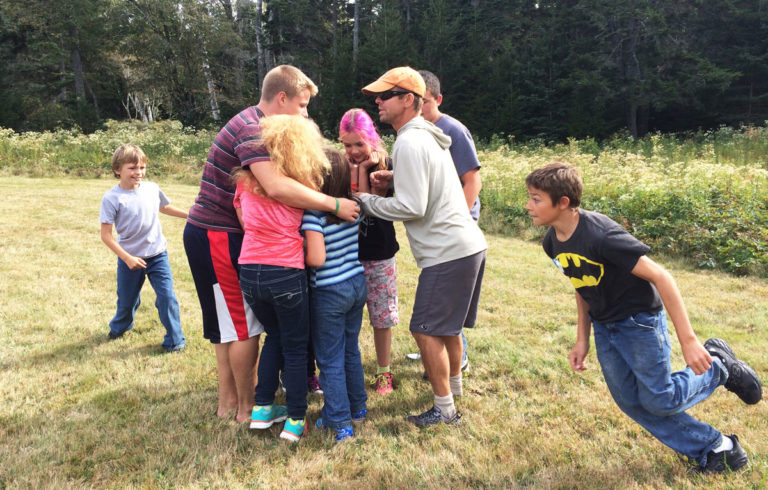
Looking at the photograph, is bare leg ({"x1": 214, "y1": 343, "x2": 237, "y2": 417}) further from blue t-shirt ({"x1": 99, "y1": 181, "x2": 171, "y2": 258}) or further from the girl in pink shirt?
blue t-shirt ({"x1": 99, "y1": 181, "x2": 171, "y2": 258})

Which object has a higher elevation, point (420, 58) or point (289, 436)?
point (420, 58)

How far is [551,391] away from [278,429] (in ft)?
6.18

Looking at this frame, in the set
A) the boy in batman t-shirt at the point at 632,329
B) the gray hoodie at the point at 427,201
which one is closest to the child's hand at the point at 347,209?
the gray hoodie at the point at 427,201

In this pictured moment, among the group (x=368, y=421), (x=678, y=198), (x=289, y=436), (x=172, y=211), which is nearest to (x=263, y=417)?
(x=289, y=436)

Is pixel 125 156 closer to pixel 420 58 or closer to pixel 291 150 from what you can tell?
pixel 291 150

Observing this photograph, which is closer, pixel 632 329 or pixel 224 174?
pixel 632 329

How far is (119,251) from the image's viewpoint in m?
4.12

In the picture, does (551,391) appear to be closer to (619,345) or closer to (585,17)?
(619,345)

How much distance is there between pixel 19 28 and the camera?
33.7m

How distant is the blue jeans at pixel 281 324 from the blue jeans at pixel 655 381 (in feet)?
5.19

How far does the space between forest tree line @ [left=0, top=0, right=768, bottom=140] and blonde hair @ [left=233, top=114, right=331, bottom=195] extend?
79.2ft

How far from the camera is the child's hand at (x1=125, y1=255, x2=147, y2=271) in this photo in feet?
13.6

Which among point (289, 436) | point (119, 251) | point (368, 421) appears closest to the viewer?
point (289, 436)

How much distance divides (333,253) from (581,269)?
4.32 feet
